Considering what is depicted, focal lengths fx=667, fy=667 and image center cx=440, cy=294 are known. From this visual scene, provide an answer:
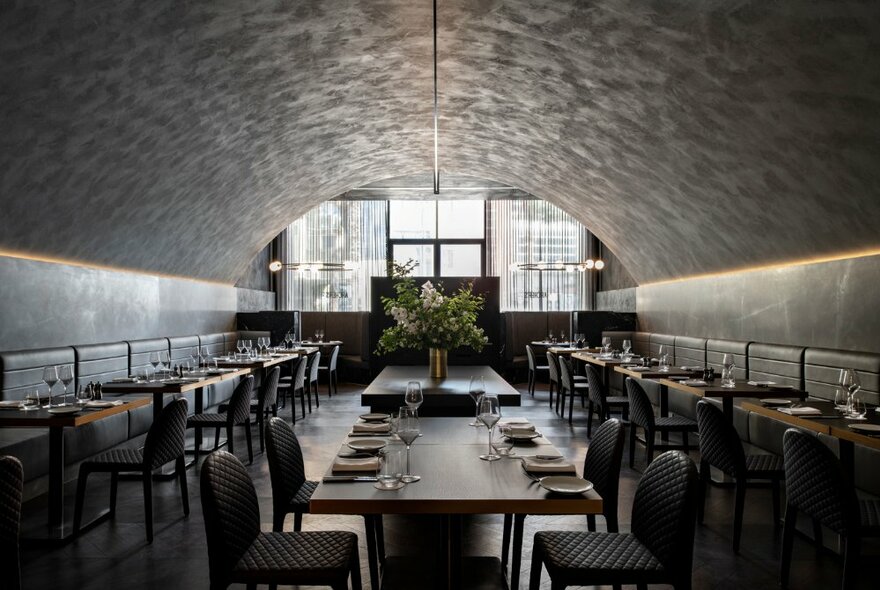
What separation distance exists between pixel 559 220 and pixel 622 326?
3.70 metres

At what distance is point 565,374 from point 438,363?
13.5 ft

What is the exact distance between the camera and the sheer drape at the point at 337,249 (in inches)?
604

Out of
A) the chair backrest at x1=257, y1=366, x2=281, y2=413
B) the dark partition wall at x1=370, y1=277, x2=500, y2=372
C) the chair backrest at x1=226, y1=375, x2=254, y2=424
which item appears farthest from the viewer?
the chair backrest at x1=257, y1=366, x2=281, y2=413

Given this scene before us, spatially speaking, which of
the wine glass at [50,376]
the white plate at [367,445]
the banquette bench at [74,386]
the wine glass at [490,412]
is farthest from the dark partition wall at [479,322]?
the wine glass at [490,412]

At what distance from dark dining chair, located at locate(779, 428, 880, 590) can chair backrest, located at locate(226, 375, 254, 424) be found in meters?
4.24

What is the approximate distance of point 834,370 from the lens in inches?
224

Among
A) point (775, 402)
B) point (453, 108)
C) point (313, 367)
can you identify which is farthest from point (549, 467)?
point (313, 367)

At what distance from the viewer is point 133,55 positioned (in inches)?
191

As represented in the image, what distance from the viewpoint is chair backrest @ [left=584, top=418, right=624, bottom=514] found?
9.53 ft

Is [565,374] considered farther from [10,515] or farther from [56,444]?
[10,515]

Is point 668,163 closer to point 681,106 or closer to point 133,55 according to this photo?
point 681,106

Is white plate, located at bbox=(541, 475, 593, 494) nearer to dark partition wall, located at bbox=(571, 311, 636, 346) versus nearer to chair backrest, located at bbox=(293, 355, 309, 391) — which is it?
chair backrest, located at bbox=(293, 355, 309, 391)

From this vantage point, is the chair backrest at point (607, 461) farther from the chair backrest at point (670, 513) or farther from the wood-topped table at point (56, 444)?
the wood-topped table at point (56, 444)

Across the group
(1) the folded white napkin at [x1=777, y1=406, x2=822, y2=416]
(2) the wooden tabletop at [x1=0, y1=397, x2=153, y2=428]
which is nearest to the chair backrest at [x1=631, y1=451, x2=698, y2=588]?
(1) the folded white napkin at [x1=777, y1=406, x2=822, y2=416]
